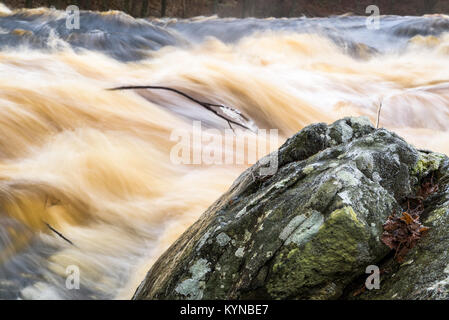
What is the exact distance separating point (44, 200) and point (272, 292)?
3216 millimetres

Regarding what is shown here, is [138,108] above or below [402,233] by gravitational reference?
below

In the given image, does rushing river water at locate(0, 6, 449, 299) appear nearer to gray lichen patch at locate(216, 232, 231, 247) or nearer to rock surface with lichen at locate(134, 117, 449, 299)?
rock surface with lichen at locate(134, 117, 449, 299)

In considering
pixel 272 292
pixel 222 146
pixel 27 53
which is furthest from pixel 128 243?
pixel 27 53

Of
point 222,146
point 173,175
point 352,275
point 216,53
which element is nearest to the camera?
point 352,275

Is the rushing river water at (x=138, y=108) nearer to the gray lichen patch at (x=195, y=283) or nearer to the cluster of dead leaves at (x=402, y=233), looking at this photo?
the gray lichen patch at (x=195, y=283)

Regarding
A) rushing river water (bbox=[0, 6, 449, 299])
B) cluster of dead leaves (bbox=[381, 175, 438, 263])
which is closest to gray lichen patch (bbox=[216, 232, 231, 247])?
cluster of dead leaves (bbox=[381, 175, 438, 263])

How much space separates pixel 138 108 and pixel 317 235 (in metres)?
5.46

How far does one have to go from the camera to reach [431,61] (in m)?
12.8

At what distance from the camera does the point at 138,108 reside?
705cm

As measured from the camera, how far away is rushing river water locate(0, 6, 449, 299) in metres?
4.28

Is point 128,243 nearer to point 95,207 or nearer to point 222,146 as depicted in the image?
point 95,207

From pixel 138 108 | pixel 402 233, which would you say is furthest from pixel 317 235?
pixel 138 108

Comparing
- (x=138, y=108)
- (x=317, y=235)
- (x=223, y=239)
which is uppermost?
(x=317, y=235)

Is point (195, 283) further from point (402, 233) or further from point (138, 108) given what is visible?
point (138, 108)
